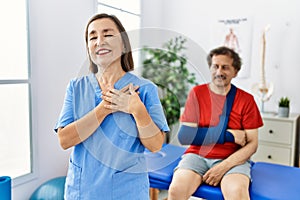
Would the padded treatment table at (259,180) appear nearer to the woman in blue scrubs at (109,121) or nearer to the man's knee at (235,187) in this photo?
the man's knee at (235,187)

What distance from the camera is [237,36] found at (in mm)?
2686

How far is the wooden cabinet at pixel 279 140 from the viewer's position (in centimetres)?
220

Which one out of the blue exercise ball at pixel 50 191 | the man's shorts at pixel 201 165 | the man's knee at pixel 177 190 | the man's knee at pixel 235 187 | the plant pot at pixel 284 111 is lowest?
the blue exercise ball at pixel 50 191

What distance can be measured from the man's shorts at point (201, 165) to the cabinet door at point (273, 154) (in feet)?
2.69

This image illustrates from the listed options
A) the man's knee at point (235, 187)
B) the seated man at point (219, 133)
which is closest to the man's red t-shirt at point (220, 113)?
the seated man at point (219, 133)

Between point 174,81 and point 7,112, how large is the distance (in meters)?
1.20

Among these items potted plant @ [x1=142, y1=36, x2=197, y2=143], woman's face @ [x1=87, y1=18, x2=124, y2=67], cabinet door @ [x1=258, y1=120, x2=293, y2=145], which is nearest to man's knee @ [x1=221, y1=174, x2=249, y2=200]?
potted plant @ [x1=142, y1=36, x2=197, y2=143]

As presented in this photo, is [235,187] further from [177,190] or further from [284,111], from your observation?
[284,111]

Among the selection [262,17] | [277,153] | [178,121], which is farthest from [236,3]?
[178,121]

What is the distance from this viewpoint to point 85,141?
0.85 m

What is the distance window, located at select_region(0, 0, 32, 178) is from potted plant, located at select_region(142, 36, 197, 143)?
39.3 inches

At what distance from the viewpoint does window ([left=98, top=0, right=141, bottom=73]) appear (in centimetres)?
86

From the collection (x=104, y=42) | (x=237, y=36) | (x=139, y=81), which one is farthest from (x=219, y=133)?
(x=237, y=36)

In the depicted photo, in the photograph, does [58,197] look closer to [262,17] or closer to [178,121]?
[178,121]
